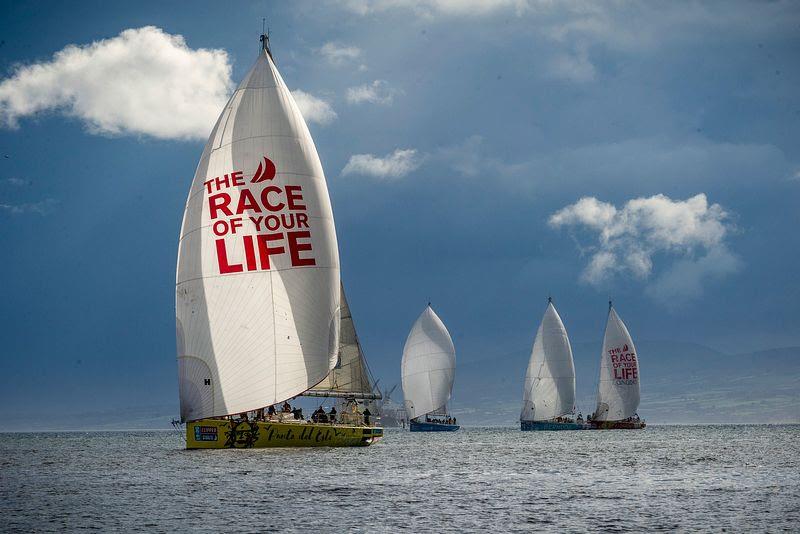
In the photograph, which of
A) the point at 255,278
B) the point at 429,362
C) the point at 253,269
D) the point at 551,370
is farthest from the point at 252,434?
the point at 551,370

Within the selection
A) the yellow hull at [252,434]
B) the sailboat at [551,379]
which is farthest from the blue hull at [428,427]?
the yellow hull at [252,434]

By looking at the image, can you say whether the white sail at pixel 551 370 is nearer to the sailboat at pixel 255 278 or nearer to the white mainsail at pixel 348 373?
the white mainsail at pixel 348 373

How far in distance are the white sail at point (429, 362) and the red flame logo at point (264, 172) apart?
65.9m

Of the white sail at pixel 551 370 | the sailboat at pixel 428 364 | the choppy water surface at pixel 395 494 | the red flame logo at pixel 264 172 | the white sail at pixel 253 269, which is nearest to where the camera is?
the choppy water surface at pixel 395 494

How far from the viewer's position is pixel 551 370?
4473 inches

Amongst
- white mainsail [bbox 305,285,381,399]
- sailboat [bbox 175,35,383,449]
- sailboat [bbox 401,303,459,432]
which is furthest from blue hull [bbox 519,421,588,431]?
sailboat [bbox 175,35,383,449]

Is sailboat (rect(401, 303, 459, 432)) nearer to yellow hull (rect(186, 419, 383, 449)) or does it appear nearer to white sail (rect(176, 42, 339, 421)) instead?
yellow hull (rect(186, 419, 383, 449))

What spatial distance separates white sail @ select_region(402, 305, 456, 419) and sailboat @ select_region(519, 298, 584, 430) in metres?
9.63

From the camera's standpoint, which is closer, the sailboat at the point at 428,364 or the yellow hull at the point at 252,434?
the yellow hull at the point at 252,434

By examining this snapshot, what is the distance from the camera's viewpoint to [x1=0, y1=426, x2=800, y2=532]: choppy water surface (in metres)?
26.8

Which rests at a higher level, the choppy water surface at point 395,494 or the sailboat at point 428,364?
the sailboat at point 428,364

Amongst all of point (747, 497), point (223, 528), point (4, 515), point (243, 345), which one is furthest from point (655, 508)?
point (243, 345)

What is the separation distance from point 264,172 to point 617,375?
76504 millimetres

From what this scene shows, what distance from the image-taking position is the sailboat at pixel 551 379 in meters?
113
